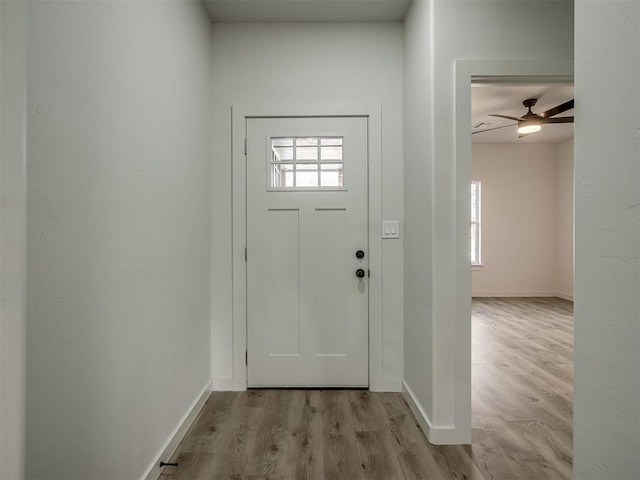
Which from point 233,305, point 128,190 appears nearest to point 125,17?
point 128,190

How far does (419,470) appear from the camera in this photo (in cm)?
172

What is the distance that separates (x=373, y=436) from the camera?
2010 millimetres

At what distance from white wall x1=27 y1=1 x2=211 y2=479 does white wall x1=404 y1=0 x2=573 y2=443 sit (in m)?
1.40

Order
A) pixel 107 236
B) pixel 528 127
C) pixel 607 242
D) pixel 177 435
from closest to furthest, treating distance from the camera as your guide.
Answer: pixel 607 242 < pixel 107 236 < pixel 177 435 < pixel 528 127

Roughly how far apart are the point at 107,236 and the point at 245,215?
4.53ft

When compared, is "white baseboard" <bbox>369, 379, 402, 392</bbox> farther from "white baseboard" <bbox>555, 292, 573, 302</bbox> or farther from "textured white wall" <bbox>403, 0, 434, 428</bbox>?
"white baseboard" <bbox>555, 292, 573, 302</bbox>

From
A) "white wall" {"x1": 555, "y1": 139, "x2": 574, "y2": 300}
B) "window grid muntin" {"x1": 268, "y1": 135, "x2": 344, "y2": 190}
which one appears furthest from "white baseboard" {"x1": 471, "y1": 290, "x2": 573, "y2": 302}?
"window grid muntin" {"x1": 268, "y1": 135, "x2": 344, "y2": 190}

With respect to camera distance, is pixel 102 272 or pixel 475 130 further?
pixel 475 130

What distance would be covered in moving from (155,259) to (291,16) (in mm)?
1973

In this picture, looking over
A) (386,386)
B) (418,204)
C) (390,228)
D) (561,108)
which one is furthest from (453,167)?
(561,108)

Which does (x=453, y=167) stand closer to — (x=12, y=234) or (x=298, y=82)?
(x=298, y=82)

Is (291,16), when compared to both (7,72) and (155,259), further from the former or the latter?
(7,72)

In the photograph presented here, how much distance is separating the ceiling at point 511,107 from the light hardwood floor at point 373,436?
2.51 m

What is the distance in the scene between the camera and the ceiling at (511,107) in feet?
13.5
